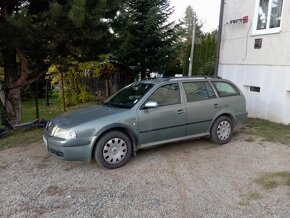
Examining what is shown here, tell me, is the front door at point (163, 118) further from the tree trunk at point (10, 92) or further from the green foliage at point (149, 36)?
the green foliage at point (149, 36)

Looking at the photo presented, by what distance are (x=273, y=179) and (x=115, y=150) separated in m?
2.46

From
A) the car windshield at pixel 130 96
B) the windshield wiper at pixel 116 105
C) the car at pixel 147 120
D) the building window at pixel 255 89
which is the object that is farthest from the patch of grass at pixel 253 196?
the building window at pixel 255 89

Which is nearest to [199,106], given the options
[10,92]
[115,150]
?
[115,150]

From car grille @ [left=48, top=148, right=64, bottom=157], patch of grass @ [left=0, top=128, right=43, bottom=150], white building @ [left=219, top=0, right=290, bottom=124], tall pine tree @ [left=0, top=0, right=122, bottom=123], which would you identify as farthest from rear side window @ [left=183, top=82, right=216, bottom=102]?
patch of grass @ [left=0, top=128, right=43, bottom=150]

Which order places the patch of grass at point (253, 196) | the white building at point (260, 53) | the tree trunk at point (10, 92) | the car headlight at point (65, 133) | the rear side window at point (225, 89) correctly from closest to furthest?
1. the patch of grass at point (253, 196)
2. the car headlight at point (65, 133)
3. the rear side window at point (225, 89)
4. the white building at point (260, 53)
5. the tree trunk at point (10, 92)

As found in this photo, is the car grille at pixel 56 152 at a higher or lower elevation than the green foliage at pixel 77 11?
lower

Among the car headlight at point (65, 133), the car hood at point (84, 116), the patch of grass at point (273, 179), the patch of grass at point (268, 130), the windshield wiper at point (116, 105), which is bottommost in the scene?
the patch of grass at point (273, 179)

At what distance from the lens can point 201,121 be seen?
231 inches

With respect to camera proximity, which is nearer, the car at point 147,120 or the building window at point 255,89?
the car at point 147,120

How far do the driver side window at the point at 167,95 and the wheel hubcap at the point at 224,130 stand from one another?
1176mm

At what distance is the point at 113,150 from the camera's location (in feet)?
16.1

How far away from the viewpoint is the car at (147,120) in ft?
15.6

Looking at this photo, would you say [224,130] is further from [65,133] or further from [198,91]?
[65,133]

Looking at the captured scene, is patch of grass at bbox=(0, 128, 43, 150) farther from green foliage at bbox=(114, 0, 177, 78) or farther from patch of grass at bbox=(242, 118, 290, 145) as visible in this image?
green foliage at bbox=(114, 0, 177, 78)
